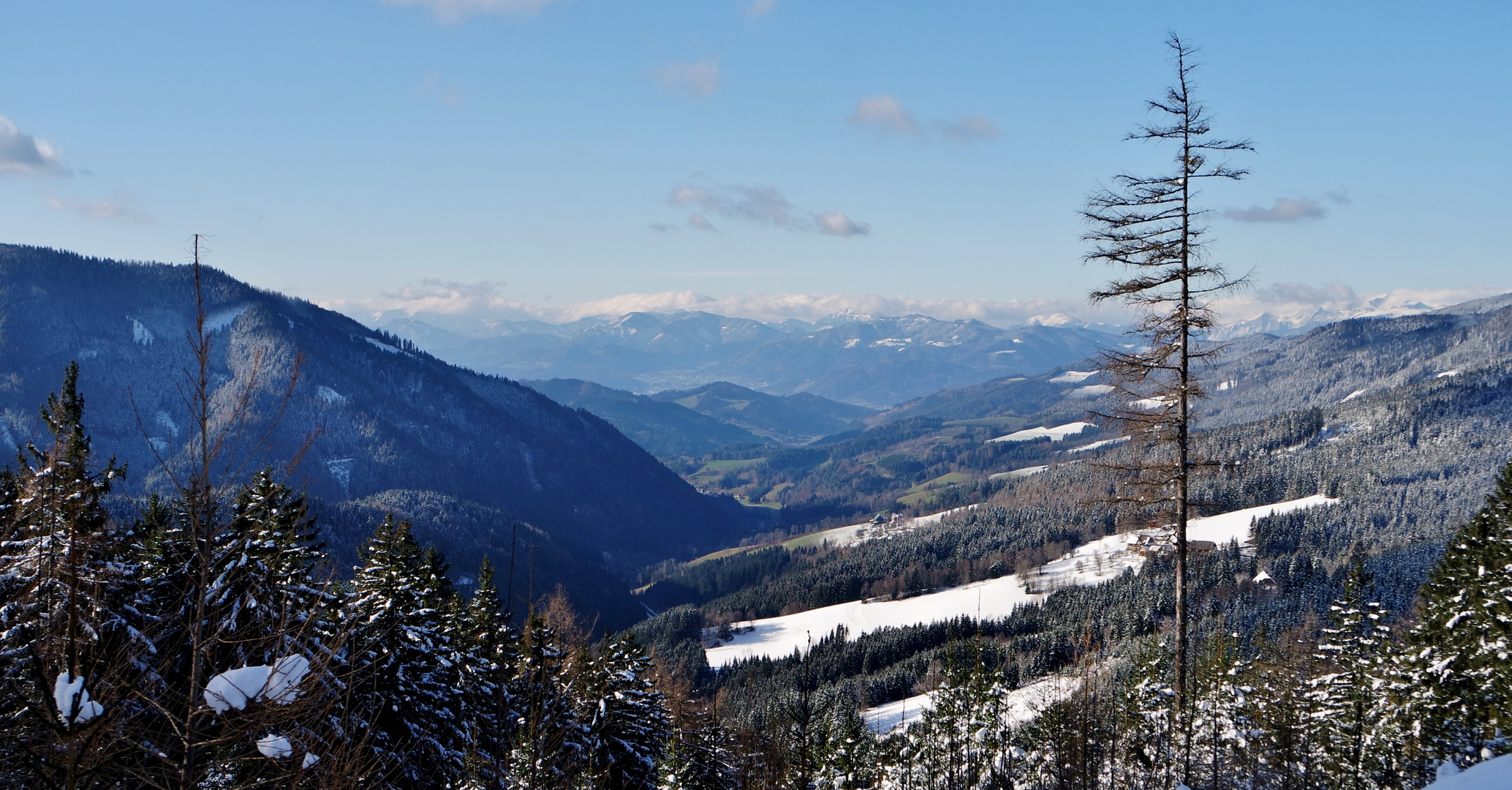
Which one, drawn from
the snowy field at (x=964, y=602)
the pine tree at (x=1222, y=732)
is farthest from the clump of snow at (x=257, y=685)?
the snowy field at (x=964, y=602)

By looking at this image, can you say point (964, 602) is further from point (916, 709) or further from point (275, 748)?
point (275, 748)

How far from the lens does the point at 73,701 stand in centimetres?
646

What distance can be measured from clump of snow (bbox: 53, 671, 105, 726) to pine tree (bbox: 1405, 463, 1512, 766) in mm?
25033

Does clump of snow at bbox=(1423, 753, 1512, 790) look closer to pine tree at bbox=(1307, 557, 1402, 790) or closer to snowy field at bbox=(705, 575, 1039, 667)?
pine tree at bbox=(1307, 557, 1402, 790)

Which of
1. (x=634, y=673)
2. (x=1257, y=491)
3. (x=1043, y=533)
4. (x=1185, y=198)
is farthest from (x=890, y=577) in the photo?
(x=1185, y=198)

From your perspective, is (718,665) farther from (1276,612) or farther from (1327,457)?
(1327,457)

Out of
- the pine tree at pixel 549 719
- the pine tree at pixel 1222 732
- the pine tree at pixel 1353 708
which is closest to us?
the pine tree at pixel 1353 708

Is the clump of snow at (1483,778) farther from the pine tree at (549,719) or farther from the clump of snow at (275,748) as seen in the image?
the pine tree at (549,719)

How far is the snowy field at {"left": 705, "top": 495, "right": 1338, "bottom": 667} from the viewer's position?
129375mm

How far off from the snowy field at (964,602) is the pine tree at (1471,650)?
327 ft

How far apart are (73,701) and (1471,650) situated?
99.0 ft

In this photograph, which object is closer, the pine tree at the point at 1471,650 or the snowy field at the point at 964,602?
the pine tree at the point at 1471,650

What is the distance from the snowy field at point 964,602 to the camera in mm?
129375

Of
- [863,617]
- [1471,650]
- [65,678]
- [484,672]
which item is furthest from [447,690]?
[863,617]
